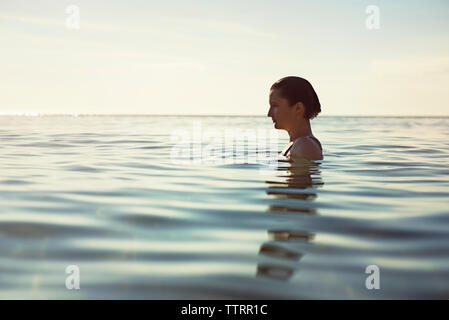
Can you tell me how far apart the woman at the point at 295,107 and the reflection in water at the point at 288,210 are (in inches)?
15.1

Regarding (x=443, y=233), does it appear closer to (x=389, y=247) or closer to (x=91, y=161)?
(x=389, y=247)

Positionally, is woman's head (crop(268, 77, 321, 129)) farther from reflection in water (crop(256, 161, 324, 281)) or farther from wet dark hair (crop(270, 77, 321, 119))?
reflection in water (crop(256, 161, 324, 281))

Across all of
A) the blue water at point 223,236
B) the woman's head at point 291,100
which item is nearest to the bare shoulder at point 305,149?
the woman's head at point 291,100

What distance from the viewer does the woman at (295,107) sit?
6.10 m

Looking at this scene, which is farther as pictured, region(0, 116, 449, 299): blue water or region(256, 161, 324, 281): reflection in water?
region(256, 161, 324, 281): reflection in water

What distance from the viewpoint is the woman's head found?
20.0 feet

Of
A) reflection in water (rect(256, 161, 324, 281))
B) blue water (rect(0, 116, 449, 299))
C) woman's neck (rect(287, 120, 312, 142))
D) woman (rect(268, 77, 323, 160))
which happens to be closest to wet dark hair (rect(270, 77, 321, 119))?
woman (rect(268, 77, 323, 160))

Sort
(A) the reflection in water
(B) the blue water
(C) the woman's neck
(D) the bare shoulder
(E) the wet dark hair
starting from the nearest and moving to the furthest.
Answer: (B) the blue water → (A) the reflection in water → (E) the wet dark hair → (C) the woman's neck → (D) the bare shoulder

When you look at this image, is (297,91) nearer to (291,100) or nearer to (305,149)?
(291,100)

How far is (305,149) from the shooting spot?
640 centimetres

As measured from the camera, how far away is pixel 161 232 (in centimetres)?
274

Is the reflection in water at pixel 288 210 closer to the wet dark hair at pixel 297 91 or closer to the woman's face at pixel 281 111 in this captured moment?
the woman's face at pixel 281 111
